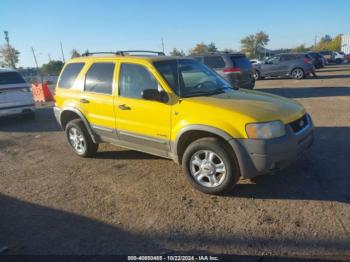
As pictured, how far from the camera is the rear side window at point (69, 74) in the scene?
5.85 meters

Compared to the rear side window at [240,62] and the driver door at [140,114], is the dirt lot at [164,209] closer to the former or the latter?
the driver door at [140,114]

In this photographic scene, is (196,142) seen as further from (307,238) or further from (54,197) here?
(54,197)

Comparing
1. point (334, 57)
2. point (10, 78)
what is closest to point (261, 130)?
point (10, 78)

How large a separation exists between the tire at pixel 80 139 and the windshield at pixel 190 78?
2078mm

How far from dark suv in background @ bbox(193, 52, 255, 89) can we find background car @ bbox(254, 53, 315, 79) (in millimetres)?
8350

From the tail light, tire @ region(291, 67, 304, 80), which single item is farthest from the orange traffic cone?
tire @ region(291, 67, 304, 80)

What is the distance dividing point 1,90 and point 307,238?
9.28m

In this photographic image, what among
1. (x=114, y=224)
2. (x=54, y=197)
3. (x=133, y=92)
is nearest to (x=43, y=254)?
(x=114, y=224)

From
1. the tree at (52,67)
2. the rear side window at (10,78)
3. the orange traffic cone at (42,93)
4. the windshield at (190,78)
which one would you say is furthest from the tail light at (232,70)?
the tree at (52,67)

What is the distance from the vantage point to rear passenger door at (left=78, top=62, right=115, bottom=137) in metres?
5.15

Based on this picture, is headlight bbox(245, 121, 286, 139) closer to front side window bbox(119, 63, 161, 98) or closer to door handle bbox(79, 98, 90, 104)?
front side window bbox(119, 63, 161, 98)

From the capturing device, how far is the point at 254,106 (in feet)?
13.3

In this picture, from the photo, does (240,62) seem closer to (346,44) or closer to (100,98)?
(100,98)

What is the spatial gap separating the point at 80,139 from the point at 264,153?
3.67m
